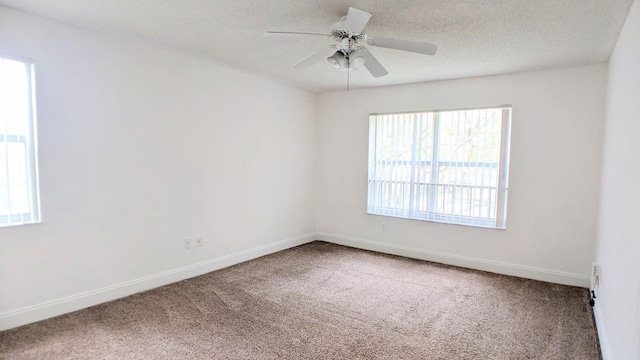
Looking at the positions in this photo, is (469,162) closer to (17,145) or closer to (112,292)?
(112,292)

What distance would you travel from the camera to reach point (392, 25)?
8.52 feet

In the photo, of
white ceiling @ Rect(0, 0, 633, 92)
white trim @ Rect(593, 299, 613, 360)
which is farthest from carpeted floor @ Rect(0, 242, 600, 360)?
white ceiling @ Rect(0, 0, 633, 92)

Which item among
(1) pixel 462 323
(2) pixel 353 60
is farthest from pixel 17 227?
(1) pixel 462 323

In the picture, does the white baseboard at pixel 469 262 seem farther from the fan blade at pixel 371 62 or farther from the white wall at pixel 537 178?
the fan blade at pixel 371 62

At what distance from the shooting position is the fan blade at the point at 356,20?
1.97 m

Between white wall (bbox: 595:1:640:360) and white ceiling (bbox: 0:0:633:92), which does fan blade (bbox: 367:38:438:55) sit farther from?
white wall (bbox: 595:1:640:360)

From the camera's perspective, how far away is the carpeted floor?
2.30m

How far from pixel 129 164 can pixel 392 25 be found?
2.65 metres

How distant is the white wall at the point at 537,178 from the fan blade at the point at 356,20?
8.21 ft

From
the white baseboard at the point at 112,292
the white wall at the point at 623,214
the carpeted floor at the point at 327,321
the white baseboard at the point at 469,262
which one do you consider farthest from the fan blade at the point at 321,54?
the white baseboard at the point at 469,262

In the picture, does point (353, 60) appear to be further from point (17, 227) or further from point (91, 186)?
point (17, 227)

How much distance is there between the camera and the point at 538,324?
8.96 ft

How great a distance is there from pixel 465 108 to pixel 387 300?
101 inches

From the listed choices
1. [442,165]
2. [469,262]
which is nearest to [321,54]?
[442,165]
